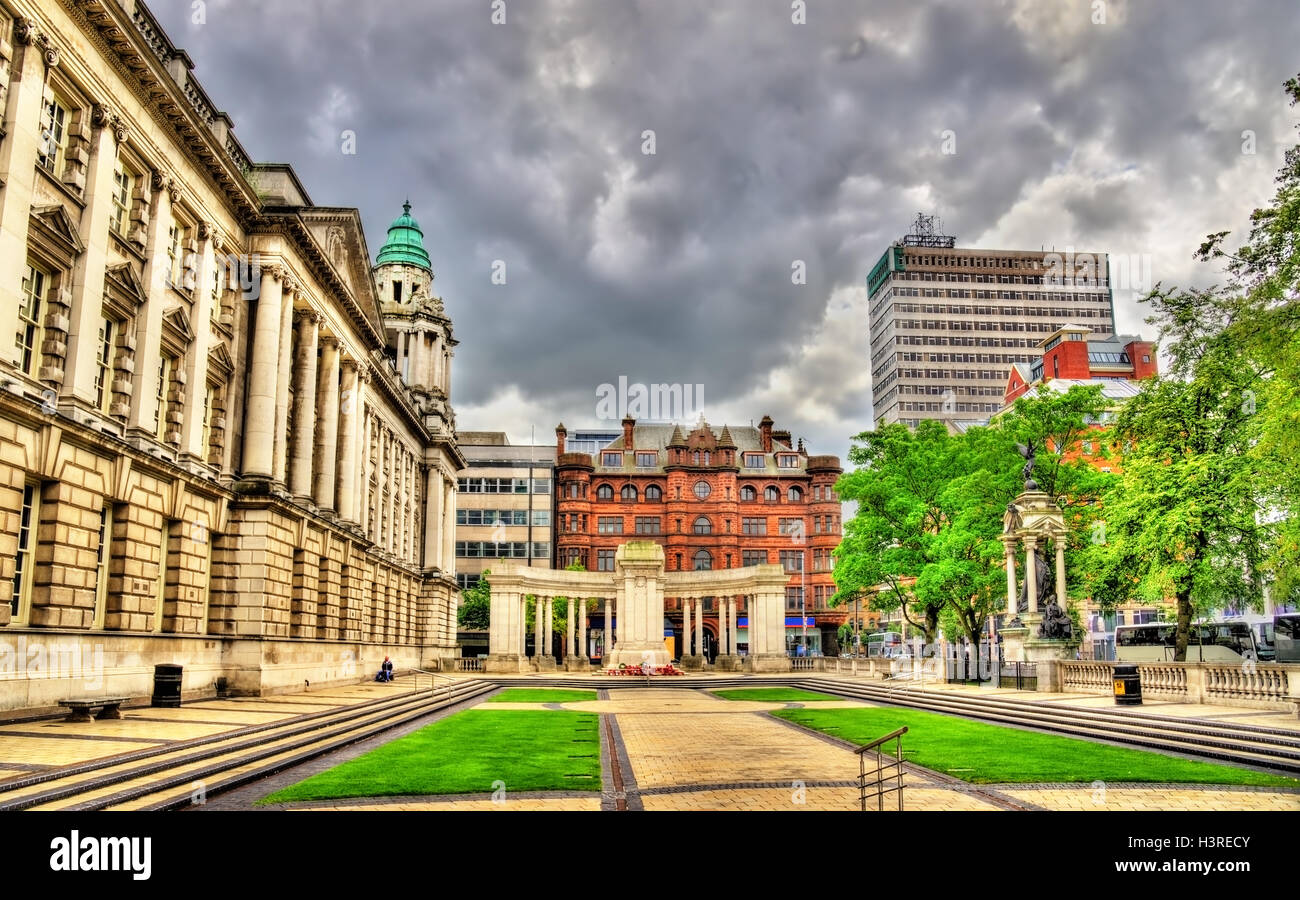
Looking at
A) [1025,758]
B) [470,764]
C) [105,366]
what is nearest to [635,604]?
[105,366]

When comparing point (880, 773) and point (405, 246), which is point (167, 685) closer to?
point (880, 773)

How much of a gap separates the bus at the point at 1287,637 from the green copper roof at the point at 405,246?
220ft

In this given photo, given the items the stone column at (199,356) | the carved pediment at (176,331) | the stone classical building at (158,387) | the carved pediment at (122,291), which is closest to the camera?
the stone classical building at (158,387)

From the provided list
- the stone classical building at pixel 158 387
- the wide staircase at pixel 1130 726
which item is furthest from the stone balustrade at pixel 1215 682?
the stone classical building at pixel 158 387

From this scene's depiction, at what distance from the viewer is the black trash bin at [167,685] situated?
2519 cm

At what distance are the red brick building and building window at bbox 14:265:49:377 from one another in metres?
A: 76.9

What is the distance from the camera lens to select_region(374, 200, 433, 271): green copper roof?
80.2m

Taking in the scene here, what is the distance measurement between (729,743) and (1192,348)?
77.5ft

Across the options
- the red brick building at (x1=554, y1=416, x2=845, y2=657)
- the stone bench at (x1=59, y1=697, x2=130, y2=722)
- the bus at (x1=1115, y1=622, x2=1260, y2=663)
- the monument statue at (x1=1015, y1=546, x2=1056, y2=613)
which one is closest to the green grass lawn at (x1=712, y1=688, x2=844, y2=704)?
the monument statue at (x1=1015, y1=546, x2=1056, y2=613)

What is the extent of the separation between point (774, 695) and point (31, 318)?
31.0 metres

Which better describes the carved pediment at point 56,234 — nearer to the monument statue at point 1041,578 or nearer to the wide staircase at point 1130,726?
the wide staircase at point 1130,726

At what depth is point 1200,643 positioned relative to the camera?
Result: 48.1m

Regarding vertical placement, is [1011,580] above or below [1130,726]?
above
